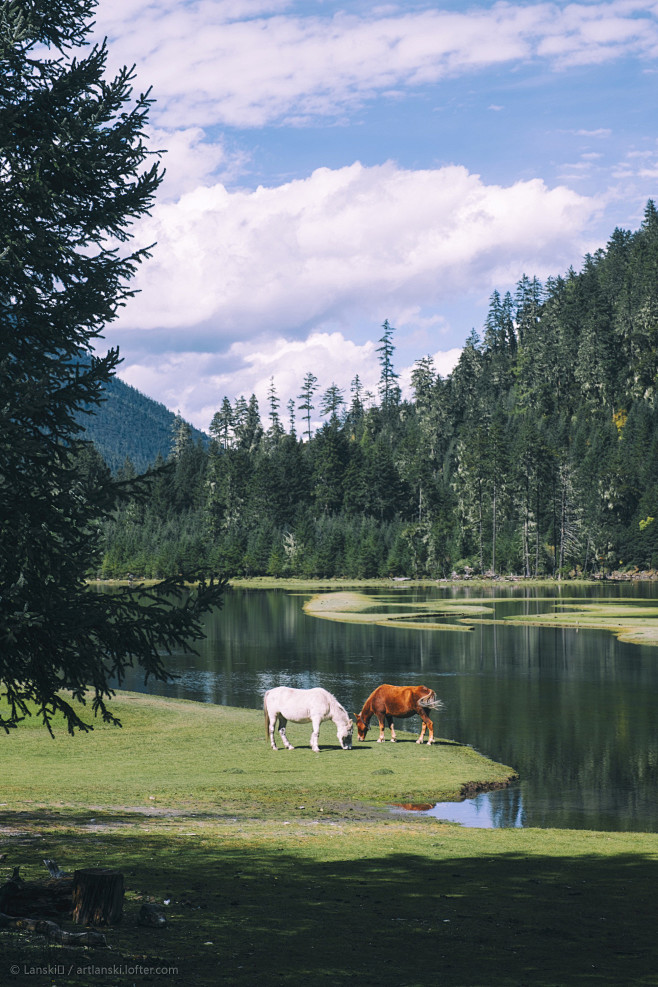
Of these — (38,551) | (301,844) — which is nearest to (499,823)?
(301,844)

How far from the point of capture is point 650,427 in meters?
186

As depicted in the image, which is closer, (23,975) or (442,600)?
(23,975)

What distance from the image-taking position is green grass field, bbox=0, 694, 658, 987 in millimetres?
11055

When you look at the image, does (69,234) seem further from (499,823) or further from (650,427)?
(650,427)

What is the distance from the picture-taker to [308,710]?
3086 centimetres

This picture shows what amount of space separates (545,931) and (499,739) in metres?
21.6

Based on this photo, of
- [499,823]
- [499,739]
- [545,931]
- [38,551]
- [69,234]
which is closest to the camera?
[545,931]

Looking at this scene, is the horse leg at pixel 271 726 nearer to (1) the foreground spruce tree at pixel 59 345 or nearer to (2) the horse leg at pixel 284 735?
(2) the horse leg at pixel 284 735

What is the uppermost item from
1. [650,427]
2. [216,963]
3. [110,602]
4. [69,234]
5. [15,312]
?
[650,427]

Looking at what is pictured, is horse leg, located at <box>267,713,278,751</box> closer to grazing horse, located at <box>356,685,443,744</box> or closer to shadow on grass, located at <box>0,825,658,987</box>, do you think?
grazing horse, located at <box>356,685,443,744</box>

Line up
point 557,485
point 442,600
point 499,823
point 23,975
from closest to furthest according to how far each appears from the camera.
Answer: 1. point 23,975
2. point 499,823
3. point 442,600
4. point 557,485

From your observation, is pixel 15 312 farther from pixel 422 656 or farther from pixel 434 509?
pixel 434 509

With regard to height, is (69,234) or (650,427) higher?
(650,427)

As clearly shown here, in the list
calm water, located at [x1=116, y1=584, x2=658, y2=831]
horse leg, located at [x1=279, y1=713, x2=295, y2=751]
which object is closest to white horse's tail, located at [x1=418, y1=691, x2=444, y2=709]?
calm water, located at [x1=116, y1=584, x2=658, y2=831]
